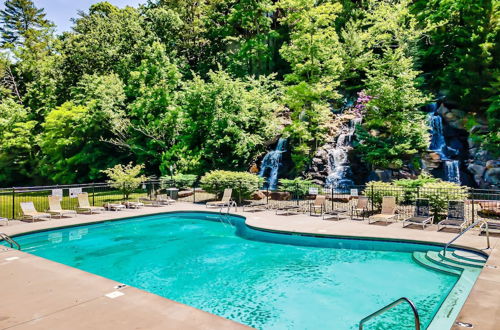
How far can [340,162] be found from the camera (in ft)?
74.8

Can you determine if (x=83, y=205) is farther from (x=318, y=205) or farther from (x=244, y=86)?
(x=244, y=86)

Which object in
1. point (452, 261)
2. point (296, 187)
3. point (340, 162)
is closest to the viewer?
point (452, 261)

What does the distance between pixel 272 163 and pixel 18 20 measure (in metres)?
58.2

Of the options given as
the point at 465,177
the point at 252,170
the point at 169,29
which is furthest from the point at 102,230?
the point at 169,29

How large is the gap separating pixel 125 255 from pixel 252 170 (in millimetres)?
15090

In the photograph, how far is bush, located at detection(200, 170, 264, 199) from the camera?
723 inches

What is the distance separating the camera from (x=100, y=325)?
434 centimetres

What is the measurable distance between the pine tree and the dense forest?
18.7 meters

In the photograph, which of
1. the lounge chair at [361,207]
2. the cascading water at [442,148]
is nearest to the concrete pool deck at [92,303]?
the lounge chair at [361,207]

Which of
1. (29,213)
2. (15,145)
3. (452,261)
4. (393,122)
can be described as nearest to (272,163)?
(393,122)

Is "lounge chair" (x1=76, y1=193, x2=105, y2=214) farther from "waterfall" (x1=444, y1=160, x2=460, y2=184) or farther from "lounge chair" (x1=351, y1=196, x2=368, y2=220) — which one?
"waterfall" (x1=444, y1=160, x2=460, y2=184)

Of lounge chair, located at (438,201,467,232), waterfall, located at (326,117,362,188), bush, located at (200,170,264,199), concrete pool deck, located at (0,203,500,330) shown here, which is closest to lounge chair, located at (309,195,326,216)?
bush, located at (200,170,264,199)

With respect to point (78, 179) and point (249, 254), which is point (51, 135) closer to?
point (78, 179)

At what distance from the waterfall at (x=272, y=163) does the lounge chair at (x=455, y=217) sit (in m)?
13.5
